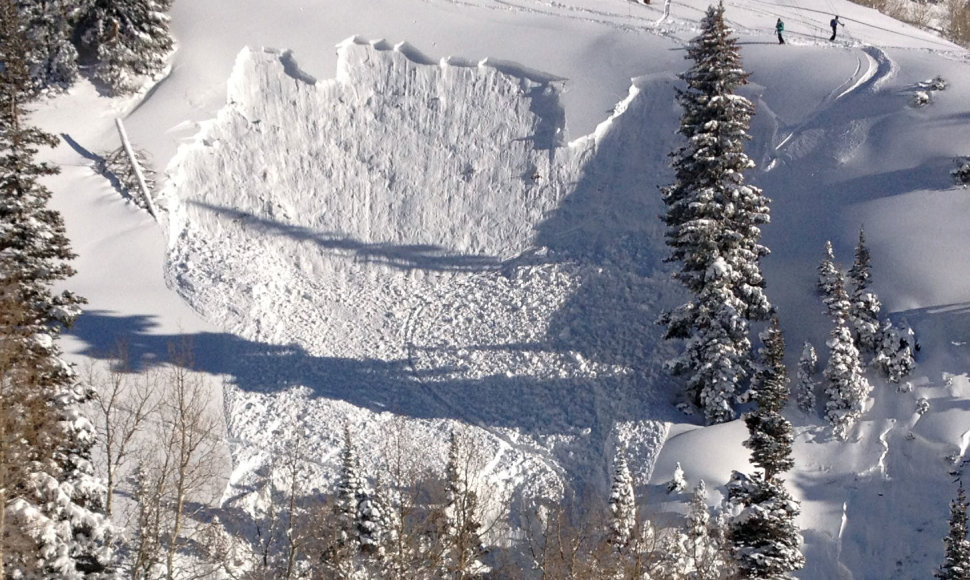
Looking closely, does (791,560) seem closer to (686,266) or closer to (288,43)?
(686,266)

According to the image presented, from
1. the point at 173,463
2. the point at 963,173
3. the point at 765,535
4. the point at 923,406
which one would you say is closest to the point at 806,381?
the point at 923,406

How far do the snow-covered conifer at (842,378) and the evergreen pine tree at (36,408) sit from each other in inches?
756

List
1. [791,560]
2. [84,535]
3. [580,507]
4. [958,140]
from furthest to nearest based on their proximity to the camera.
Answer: [958,140] → [580,507] → [791,560] → [84,535]

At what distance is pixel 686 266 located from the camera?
2688 centimetres

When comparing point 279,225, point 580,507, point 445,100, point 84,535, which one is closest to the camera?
point 84,535

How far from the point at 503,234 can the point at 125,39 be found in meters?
18.5

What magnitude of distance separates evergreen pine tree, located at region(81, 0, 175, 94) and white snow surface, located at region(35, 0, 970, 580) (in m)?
1.10

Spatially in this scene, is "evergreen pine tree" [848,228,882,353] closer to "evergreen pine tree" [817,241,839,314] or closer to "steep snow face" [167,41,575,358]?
→ "evergreen pine tree" [817,241,839,314]

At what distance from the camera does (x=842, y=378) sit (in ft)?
79.6

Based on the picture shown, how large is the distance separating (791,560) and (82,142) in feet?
98.9

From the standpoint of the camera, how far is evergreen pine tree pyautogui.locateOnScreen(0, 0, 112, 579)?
14.9m

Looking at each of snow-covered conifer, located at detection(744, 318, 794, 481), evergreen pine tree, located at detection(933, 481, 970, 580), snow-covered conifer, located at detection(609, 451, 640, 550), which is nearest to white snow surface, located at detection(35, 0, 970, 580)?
evergreen pine tree, located at detection(933, 481, 970, 580)

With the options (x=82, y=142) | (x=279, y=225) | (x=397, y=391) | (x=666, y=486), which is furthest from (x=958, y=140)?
(x=82, y=142)

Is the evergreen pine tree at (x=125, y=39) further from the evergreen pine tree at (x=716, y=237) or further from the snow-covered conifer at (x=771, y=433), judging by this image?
the snow-covered conifer at (x=771, y=433)
